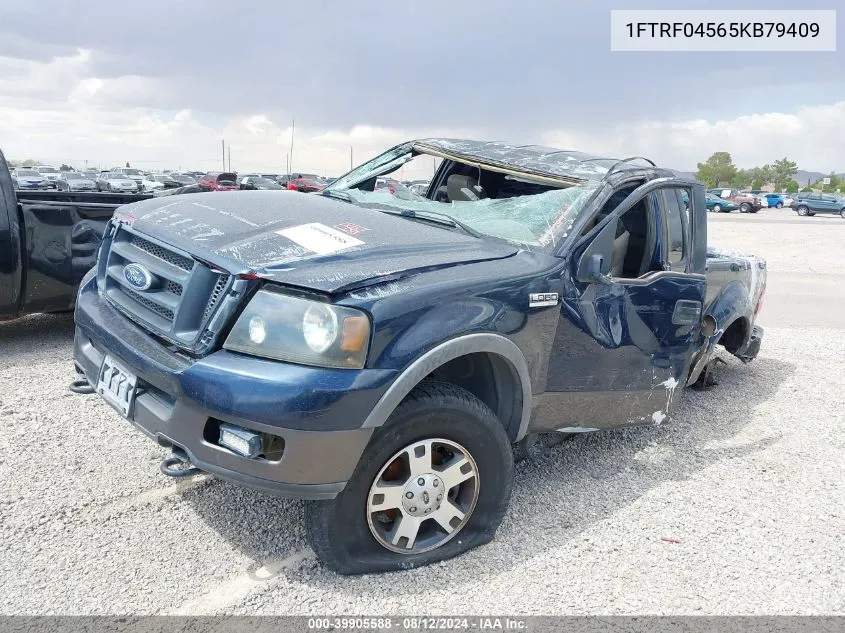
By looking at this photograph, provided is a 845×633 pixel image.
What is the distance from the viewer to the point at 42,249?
572cm

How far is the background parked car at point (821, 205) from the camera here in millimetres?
44906

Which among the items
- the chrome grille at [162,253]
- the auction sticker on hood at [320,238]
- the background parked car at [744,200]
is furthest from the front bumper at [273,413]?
the background parked car at [744,200]

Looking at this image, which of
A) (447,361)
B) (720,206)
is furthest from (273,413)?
(720,206)

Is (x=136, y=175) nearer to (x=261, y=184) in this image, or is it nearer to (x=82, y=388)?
(x=261, y=184)

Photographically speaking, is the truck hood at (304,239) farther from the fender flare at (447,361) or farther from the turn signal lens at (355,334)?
the fender flare at (447,361)

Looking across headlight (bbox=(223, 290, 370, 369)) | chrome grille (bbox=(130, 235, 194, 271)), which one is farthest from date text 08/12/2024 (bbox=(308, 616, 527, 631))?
chrome grille (bbox=(130, 235, 194, 271))

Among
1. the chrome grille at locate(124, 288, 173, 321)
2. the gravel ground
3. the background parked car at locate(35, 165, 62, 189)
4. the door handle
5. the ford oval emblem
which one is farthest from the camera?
the background parked car at locate(35, 165, 62, 189)

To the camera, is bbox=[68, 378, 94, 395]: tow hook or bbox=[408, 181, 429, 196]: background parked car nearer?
bbox=[68, 378, 94, 395]: tow hook

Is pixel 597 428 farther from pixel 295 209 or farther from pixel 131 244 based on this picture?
pixel 131 244

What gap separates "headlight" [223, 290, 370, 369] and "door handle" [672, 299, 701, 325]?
6.89 ft

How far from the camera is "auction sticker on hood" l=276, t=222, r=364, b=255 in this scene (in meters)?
2.89

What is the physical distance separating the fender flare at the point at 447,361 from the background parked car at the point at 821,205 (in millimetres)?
49064

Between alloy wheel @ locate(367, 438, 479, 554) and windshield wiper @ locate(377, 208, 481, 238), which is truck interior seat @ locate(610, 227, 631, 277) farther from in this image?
alloy wheel @ locate(367, 438, 479, 554)

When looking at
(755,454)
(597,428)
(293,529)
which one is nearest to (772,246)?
(755,454)
